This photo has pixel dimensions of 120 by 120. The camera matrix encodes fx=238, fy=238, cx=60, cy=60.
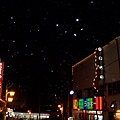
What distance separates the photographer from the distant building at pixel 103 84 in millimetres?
19906

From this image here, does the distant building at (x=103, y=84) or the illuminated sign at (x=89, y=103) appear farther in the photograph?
A: the illuminated sign at (x=89, y=103)

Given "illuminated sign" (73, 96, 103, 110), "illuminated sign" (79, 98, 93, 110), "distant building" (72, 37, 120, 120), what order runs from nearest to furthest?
"distant building" (72, 37, 120, 120) < "illuminated sign" (73, 96, 103, 110) < "illuminated sign" (79, 98, 93, 110)

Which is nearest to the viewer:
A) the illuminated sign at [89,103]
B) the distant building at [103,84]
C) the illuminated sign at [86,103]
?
the distant building at [103,84]

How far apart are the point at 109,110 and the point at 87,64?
7322 millimetres

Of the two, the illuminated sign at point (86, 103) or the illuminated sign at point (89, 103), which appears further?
the illuminated sign at point (86, 103)

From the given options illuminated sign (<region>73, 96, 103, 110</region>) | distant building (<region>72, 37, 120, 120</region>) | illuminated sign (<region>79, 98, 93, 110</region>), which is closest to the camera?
distant building (<region>72, 37, 120, 120</region>)

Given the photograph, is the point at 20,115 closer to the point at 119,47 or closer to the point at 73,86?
the point at 73,86

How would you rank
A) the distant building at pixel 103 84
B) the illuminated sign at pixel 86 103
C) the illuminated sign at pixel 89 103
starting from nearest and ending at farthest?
the distant building at pixel 103 84 < the illuminated sign at pixel 89 103 < the illuminated sign at pixel 86 103

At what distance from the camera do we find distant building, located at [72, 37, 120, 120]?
19.9 m

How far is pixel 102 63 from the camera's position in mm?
22219

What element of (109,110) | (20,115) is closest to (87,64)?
(109,110)

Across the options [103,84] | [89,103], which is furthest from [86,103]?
[103,84]

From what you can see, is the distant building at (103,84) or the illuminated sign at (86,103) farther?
the illuminated sign at (86,103)

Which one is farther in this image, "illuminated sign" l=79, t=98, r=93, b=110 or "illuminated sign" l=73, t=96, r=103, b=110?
"illuminated sign" l=79, t=98, r=93, b=110
